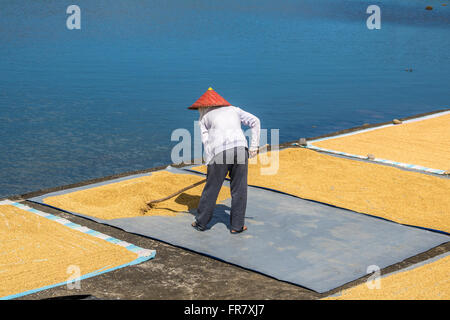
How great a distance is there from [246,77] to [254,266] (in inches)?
527

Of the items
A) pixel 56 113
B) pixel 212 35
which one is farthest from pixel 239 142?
pixel 212 35

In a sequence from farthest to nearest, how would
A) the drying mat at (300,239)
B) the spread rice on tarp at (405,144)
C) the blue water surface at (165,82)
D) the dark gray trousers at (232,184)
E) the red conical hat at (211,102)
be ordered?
the blue water surface at (165,82) → the spread rice on tarp at (405,144) → the red conical hat at (211,102) → the dark gray trousers at (232,184) → the drying mat at (300,239)

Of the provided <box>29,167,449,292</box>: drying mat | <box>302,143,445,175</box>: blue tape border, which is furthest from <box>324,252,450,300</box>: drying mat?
<box>302,143,445,175</box>: blue tape border

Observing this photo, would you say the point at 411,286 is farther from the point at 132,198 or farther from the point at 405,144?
the point at 405,144

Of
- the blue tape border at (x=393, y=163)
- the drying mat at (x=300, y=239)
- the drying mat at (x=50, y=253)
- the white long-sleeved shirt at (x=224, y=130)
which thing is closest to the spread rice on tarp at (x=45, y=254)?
the drying mat at (x=50, y=253)

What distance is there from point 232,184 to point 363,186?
2.16 metres

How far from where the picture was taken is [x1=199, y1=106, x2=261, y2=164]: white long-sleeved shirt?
6.11 m

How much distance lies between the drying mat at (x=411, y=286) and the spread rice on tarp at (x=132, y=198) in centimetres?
248

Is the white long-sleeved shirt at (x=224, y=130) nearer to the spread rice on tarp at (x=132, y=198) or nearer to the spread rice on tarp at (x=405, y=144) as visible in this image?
the spread rice on tarp at (x=132, y=198)

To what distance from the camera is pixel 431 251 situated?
224 inches

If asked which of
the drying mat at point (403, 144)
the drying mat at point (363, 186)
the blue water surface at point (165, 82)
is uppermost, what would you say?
the blue water surface at point (165, 82)

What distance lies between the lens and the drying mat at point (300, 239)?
5266mm

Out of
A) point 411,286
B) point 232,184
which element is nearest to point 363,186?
point 232,184

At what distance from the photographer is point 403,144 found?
9.99 metres
